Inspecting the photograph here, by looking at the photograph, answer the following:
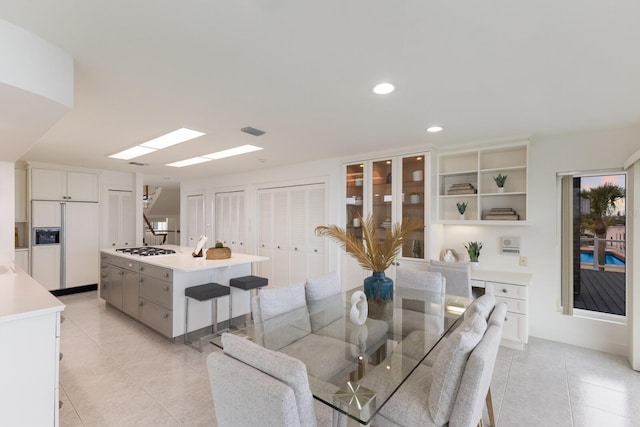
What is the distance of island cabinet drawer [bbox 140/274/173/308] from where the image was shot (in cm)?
320

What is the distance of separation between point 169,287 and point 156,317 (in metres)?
0.50

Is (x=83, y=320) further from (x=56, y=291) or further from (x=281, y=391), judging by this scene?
(x=281, y=391)

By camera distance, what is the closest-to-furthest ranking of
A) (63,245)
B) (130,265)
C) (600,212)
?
(600,212) < (130,265) < (63,245)

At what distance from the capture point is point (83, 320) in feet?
13.0

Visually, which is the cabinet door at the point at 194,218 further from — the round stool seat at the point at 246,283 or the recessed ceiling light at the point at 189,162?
the round stool seat at the point at 246,283

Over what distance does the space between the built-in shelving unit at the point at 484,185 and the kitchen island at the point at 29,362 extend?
383cm

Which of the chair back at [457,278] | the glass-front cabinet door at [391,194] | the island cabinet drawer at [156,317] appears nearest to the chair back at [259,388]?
the island cabinet drawer at [156,317]

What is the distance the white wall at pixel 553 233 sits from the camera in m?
3.07

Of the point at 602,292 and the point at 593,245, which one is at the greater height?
the point at 593,245

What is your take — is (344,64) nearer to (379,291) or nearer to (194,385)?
(379,291)

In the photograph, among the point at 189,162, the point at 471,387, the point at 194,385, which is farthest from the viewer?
the point at 189,162

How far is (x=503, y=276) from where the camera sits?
3.36m

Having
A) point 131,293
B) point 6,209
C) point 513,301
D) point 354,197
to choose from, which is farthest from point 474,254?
point 6,209

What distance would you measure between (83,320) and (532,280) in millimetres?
5655
